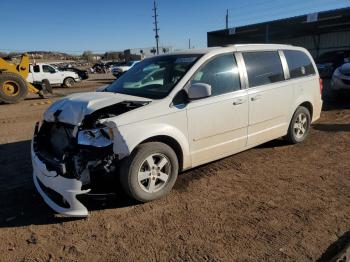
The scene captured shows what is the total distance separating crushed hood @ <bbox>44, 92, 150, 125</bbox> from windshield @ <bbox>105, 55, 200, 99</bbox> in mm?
303

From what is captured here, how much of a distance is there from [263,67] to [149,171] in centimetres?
261

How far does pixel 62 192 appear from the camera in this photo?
3697 millimetres

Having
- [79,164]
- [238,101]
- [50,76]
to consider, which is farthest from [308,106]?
[50,76]

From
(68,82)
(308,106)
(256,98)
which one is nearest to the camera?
(256,98)

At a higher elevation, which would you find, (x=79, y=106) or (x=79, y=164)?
(x=79, y=106)

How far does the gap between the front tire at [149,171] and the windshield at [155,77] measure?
2.39 feet

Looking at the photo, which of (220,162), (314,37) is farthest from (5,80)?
(314,37)

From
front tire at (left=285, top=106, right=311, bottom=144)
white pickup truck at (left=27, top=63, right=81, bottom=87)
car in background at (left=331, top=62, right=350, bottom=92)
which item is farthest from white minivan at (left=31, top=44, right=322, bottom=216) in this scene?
white pickup truck at (left=27, top=63, right=81, bottom=87)

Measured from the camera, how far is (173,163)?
432 centimetres

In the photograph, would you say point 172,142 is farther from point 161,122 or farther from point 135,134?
point 135,134

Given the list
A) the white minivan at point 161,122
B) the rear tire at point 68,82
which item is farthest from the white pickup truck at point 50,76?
the white minivan at point 161,122

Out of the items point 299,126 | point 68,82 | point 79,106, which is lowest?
point 68,82

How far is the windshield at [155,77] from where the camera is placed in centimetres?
463

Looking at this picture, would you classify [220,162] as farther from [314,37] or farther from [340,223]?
[314,37]
